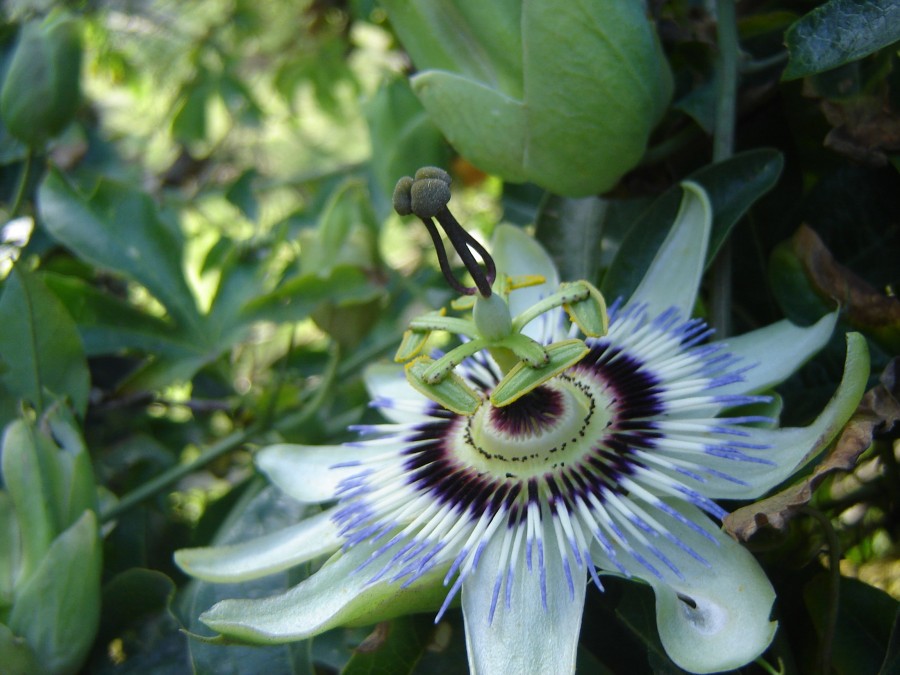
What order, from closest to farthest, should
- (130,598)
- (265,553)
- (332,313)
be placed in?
(265,553) → (130,598) → (332,313)

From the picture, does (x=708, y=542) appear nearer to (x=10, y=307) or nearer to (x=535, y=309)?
(x=535, y=309)

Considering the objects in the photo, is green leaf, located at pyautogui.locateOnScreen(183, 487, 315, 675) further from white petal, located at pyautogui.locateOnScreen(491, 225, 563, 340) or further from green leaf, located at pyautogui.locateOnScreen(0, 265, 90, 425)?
white petal, located at pyautogui.locateOnScreen(491, 225, 563, 340)

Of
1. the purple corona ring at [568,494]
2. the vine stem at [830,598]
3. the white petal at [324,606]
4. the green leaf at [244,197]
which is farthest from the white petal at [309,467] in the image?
the green leaf at [244,197]

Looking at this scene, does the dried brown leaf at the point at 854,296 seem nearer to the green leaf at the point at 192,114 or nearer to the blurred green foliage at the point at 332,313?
the blurred green foliage at the point at 332,313

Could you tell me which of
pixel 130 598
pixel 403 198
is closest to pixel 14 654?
pixel 130 598

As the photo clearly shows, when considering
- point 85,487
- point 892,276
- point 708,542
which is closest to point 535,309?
point 708,542

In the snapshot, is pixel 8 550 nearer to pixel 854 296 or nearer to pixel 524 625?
pixel 524 625

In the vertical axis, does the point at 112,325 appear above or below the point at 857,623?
above
